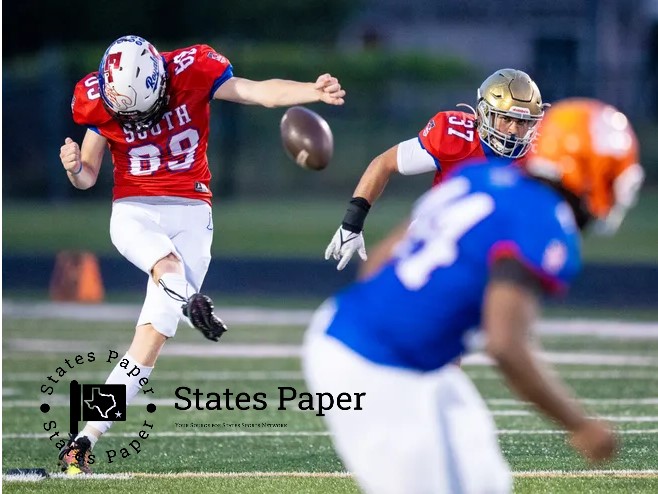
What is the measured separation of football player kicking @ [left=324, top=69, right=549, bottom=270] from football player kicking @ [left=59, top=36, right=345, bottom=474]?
54cm

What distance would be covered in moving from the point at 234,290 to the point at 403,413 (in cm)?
1106

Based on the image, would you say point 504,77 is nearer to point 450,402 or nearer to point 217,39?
point 450,402

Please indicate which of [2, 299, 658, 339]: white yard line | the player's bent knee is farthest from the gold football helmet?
[2, 299, 658, 339]: white yard line

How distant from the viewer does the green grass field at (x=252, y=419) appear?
5621 mm

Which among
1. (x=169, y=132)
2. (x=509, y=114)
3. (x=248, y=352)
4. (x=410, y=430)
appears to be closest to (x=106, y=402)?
(x=169, y=132)

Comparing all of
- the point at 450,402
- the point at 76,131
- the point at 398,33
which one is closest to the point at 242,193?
the point at 76,131

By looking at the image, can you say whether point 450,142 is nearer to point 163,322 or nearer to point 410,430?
point 163,322

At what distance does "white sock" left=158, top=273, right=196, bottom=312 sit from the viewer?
18.6 feet

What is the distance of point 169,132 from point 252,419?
6.16 ft

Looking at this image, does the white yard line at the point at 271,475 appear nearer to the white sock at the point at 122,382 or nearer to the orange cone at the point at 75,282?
the white sock at the point at 122,382

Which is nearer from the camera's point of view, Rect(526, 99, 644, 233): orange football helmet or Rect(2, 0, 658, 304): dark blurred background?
Rect(526, 99, 644, 233): orange football helmet

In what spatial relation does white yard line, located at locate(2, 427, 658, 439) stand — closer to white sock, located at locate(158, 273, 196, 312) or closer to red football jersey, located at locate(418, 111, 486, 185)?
white sock, located at locate(158, 273, 196, 312)

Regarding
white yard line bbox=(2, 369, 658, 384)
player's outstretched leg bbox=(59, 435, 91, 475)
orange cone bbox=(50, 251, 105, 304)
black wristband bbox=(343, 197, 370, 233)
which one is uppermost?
black wristband bbox=(343, 197, 370, 233)

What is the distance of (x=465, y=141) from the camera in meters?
6.11
